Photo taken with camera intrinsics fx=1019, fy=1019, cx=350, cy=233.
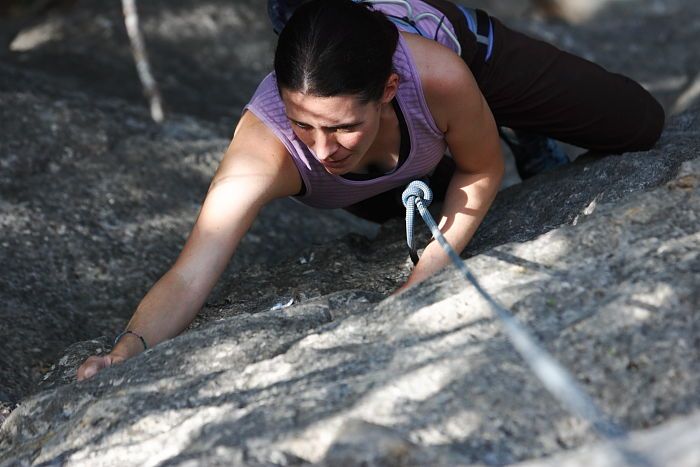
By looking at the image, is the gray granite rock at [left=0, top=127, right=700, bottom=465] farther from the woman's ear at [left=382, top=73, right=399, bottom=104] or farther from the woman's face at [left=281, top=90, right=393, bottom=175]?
the woman's ear at [left=382, top=73, right=399, bottom=104]

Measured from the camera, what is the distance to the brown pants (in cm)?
283

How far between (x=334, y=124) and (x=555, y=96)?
96 cm

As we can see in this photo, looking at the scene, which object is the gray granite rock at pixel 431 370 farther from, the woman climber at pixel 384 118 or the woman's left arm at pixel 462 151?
the woman's left arm at pixel 462 151

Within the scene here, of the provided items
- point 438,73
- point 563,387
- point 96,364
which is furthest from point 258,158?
point 563,387

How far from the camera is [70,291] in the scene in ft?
10.3

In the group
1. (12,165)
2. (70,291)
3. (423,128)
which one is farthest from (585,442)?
(12,165)

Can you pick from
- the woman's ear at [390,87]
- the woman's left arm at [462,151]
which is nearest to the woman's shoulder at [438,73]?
the woman's left arm at [462,151]

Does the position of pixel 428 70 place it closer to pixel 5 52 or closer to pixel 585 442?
pixel 585 442

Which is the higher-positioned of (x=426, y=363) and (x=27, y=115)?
(x=426, y=363)

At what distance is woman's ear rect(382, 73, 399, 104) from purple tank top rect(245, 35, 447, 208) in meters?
0.05

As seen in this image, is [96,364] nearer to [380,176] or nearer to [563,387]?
[380,176]

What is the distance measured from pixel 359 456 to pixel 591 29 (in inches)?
200

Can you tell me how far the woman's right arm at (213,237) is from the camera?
2.18 meters

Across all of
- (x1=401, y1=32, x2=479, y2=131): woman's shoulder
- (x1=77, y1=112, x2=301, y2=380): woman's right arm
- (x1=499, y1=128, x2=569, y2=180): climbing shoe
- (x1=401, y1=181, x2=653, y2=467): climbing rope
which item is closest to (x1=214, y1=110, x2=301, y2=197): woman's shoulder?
(x1=77, y1=112, x2=301, y2=380): woman's right arm
